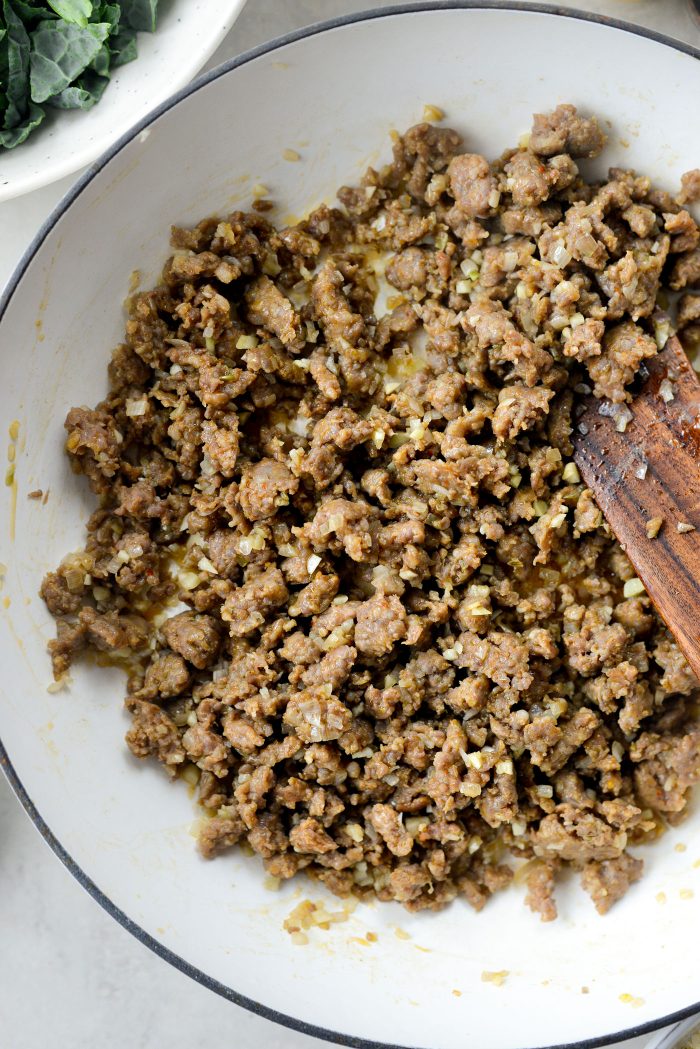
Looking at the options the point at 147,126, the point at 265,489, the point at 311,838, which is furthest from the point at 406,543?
the point at 147,126

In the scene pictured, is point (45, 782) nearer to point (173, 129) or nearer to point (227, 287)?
point (227, 287)

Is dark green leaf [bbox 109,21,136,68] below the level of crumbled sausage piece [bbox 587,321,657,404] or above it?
above

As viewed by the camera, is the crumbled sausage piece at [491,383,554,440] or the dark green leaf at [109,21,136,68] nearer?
the crumbled sausage piece at [491,383,554,440]

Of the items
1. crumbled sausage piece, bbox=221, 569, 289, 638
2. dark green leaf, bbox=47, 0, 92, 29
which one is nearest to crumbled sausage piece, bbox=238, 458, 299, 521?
crumbled sausage piece, bbox=221, 569, 289, 638

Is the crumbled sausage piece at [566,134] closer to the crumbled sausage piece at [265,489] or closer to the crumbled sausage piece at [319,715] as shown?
the crumbled sausage piece at [265,489]

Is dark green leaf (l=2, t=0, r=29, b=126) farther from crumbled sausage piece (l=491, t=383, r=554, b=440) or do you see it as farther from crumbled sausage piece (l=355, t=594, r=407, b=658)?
crumbled sausage piece (l=355, t=594, r=407, b=658)

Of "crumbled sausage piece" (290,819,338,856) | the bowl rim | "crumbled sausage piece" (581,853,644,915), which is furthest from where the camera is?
"crumbled sausage piece" (581,853,644,915)
